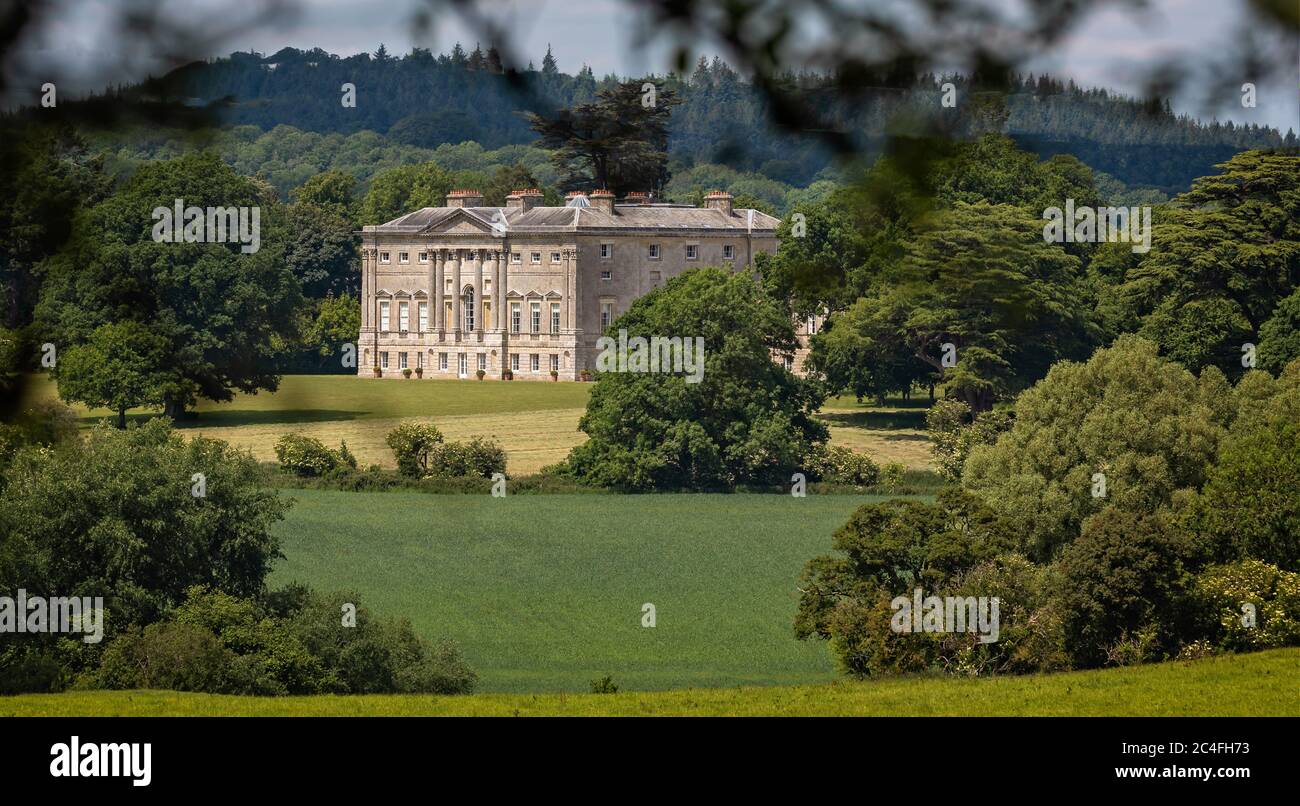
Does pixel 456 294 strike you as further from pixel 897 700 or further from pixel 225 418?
pixel 897 700

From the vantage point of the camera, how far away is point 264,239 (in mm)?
47344

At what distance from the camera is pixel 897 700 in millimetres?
23031

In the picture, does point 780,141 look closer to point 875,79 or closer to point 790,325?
point 875,79

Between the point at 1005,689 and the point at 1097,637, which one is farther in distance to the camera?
the point at 1097,637

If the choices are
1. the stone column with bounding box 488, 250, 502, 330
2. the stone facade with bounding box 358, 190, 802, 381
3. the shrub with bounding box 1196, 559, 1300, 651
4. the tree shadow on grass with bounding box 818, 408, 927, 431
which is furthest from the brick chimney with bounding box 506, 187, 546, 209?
the shrub with bounding box 1196, 559, 1300, 651

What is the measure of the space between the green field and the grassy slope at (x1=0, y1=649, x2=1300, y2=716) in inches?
346

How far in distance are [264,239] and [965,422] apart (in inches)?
1103

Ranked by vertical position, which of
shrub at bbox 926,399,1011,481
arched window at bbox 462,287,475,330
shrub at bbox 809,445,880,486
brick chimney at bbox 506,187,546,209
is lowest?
shrub at bbox 809,445,880,486

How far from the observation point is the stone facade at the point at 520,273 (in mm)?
99812

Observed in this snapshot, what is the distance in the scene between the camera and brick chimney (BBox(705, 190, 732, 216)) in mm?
100375

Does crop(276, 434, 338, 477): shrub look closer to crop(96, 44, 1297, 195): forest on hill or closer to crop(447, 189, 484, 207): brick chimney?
crop(447, 189, 484, 207): brick chimney

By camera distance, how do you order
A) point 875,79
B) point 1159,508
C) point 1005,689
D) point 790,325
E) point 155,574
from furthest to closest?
point 790,325 < point 1159,508 < point 155,574 < point 1005,689 < point 875,79

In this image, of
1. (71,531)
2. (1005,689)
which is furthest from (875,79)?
(71,531)

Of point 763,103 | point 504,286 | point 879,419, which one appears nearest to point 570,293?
point 504,286
